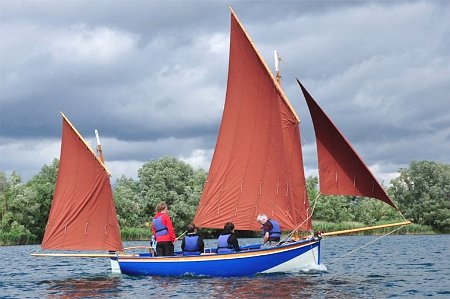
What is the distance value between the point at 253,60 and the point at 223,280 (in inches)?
404

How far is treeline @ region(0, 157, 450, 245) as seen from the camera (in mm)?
89000

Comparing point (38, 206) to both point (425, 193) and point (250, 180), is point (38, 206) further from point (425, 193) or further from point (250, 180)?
point (250, 180)

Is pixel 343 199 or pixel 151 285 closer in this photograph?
pixel 151 285

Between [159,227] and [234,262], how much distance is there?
→ 3584 millimetres

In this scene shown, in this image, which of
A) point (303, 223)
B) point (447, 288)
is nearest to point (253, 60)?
point (303, 223)

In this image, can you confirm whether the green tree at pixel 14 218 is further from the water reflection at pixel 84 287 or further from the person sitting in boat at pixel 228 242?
the person sitting in boat at pixel 228 242

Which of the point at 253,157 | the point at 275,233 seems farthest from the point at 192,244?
the point at 253,157

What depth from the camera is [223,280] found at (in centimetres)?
3062

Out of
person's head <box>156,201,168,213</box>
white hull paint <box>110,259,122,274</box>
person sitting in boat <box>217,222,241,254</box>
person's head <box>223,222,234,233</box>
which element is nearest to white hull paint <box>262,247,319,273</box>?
person sitting in boat <box>217,222,241,254</box>

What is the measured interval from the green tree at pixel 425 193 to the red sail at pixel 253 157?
80124mm

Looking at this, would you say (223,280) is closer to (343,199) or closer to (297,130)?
(297,130)

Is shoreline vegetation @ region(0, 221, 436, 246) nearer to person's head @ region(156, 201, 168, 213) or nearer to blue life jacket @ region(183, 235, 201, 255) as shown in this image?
blue life jacket @ region(183, 235, 201, 255)

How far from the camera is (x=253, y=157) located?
33750mm

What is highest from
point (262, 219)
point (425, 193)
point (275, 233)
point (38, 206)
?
point (425, 193)
